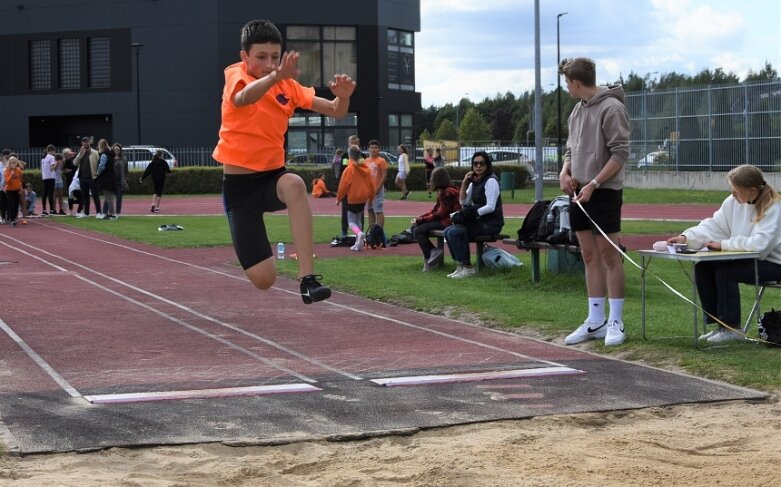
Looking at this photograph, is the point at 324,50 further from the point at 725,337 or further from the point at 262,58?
the point at 262,58

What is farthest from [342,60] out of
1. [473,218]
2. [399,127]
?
[473,218]

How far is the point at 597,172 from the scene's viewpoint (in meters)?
9.60

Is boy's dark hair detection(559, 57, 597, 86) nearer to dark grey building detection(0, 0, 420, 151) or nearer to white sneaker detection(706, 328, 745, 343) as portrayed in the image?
white sneaker detection(706, 328, 745, 343)

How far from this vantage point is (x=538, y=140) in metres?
31.2

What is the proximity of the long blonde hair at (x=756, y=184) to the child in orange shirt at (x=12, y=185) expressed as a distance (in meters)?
19.7

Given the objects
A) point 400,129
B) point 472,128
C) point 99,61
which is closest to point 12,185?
point 99,61

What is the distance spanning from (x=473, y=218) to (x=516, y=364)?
19.3ft

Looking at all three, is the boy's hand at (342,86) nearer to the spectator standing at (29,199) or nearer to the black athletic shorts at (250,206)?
the black athletic shorts at (250,206)

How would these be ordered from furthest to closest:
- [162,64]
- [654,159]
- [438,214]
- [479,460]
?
[162,64] < [654,159] < [438,214] < [479,460]

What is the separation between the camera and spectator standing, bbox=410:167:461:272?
51.2 ft

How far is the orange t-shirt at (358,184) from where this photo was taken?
62.8ft

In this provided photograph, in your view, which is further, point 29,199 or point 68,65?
point 68,65

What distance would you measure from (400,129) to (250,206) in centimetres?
5580

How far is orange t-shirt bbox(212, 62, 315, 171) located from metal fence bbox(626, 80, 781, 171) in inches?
1282
